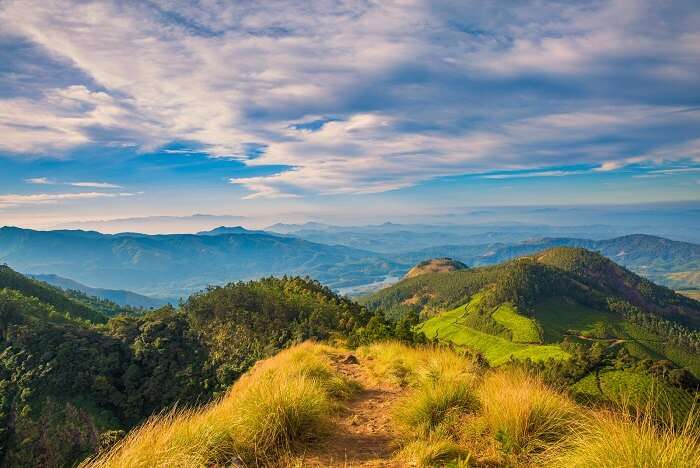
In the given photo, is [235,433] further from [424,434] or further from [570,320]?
[570,320]

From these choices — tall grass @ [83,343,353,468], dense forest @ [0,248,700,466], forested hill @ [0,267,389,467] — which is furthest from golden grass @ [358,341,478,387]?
forested hill @ [0,267,389,467]

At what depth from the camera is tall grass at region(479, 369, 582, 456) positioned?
6348mm

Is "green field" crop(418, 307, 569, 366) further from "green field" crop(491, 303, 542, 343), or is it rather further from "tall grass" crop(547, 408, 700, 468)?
"tall grass" crop(547, 408, 700, 468)

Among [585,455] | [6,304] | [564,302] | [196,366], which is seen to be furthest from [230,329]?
[564,302]

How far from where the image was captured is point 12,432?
36875mm

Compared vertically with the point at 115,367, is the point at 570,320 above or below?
below

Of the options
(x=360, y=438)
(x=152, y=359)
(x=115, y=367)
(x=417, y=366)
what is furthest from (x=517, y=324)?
(x=360, y=438)

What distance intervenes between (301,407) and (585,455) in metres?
4.67

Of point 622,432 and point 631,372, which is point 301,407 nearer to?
point 622,432

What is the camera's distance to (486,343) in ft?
491

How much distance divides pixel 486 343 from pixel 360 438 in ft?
512

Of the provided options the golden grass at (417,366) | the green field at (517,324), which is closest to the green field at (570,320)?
the green field at (517,324)

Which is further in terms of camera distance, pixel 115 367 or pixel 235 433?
pixel 115 367

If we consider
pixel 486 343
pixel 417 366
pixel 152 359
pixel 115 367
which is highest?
pixel 417 366
